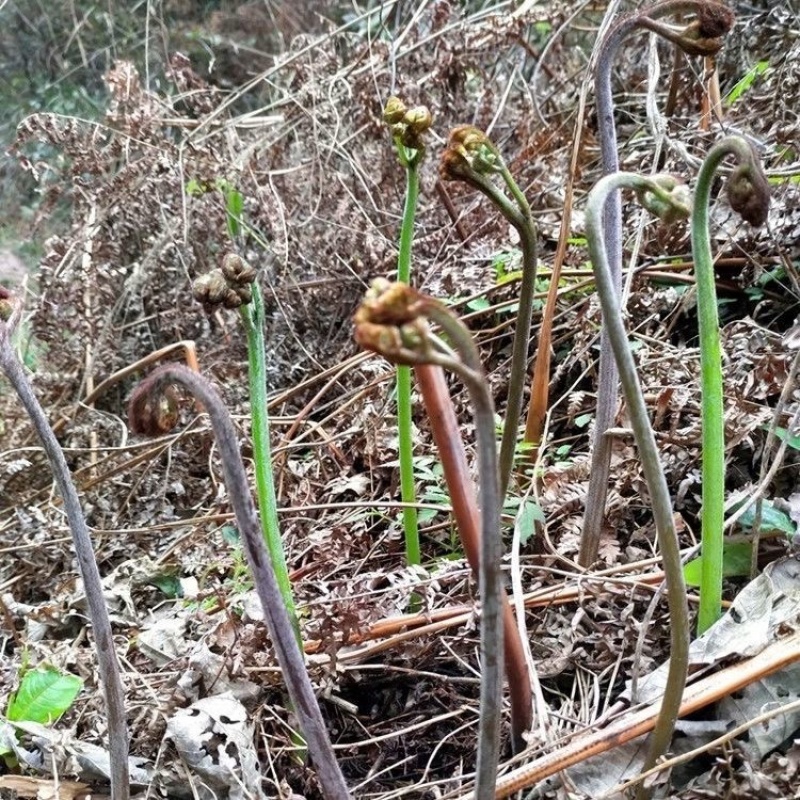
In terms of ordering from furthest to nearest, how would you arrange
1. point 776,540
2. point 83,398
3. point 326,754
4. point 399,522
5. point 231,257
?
point 83,398 < point 399,522 < point 776,540 < point 231,257 < point 326,754

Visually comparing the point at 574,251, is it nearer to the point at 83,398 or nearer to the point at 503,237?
the point at 503,237

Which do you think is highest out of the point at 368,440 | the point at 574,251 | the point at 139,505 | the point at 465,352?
the point at 465,352

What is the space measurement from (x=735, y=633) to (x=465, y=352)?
747mm

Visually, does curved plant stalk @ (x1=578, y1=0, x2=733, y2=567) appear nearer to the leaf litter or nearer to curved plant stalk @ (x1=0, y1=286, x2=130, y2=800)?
the leaf litter

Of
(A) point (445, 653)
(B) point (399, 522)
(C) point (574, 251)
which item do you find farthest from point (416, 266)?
(A) point (445, 653)

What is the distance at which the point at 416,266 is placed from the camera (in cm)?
288

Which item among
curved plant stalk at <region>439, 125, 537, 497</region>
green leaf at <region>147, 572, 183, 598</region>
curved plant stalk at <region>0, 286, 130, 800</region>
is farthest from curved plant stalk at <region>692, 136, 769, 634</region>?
green leaf at <region>147, 572, 183, 598</region>

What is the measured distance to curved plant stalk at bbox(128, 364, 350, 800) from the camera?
90 cm

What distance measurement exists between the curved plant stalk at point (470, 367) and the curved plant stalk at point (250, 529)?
0.26m

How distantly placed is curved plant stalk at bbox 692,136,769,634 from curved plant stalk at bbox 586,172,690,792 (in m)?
0.10

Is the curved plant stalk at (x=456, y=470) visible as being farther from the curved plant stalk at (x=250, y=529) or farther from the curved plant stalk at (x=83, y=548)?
the curved plant stalk at (x=83, y=548)

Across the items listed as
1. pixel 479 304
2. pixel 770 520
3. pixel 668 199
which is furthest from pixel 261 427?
pixel 479 304

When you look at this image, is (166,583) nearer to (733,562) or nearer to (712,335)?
(733,562)

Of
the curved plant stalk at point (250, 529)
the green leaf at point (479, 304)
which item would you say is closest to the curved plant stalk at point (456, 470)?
the curved plant stalk at point (250, 529)
